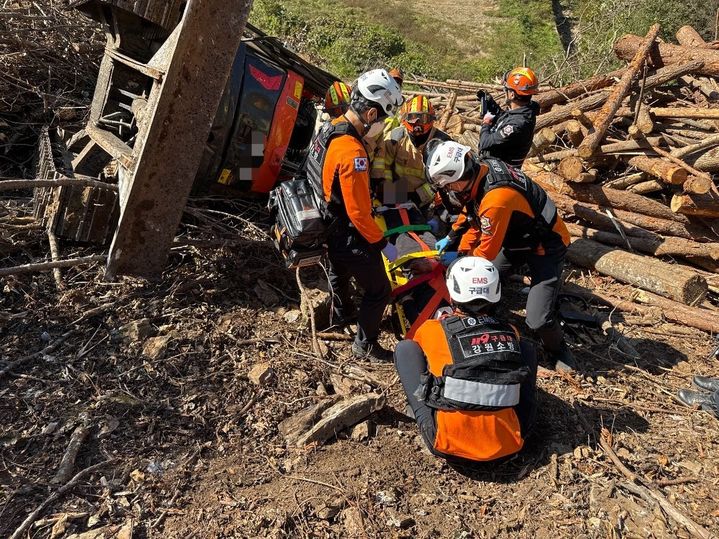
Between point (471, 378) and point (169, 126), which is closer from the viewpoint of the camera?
point (471, 378)

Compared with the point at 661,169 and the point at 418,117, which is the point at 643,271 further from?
the point at 418,117

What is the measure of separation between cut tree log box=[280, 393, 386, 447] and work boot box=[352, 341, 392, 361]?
0.66 meters

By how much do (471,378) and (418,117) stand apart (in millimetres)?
2927

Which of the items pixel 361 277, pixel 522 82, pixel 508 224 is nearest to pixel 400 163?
pixel 522 82

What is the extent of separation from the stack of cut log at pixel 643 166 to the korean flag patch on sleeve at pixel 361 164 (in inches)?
131

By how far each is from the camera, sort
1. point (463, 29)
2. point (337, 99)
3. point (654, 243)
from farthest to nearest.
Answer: point (463, 29), point (654, 243), point (337, 99)

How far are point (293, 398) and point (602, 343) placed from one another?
2.88 meters

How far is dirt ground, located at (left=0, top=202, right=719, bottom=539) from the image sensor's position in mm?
2980

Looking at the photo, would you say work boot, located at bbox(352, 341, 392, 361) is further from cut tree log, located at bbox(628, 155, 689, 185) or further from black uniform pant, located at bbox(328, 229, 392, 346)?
cut tree log, located at bbox(628, 155, 689, 185)

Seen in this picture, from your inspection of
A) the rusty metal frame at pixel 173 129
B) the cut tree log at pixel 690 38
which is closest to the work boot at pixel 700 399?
the rusty metal frame at pixel 173 129

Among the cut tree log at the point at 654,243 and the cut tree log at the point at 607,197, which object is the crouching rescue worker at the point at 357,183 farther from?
the cut tree log at the point at 607,197

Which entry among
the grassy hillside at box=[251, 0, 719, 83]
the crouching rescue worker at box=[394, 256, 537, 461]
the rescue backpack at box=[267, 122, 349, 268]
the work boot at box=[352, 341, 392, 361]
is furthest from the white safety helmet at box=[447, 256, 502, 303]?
the grassy hillside at box=[251, 0, 719, 83]

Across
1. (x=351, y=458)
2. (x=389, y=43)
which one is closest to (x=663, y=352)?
(x=351, y=458)

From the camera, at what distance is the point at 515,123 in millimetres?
5246
